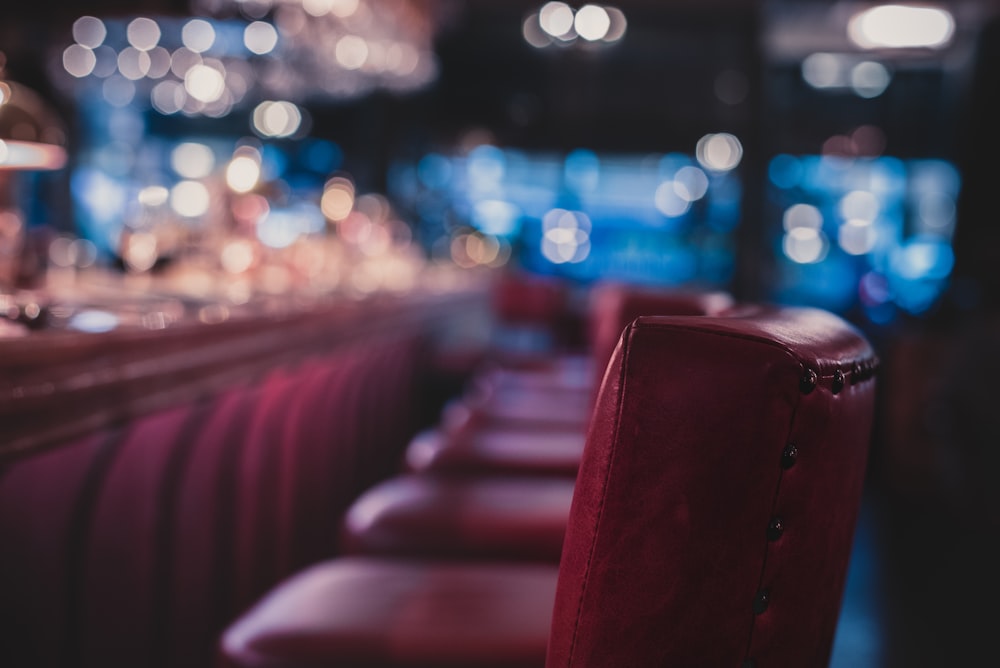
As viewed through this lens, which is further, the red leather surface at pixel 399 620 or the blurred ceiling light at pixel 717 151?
the blurred ceiling light at pixel 717 151

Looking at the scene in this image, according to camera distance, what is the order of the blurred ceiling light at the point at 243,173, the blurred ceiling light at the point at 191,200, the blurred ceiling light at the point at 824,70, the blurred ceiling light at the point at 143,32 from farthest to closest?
the blurred ceiling light at the point at 824,70, the blurred ceiling light at the point at 143,32, the blurred ceiling light at the point at 191,200, the blurred ceiling light at the point at 243,173

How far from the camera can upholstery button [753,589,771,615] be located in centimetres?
81

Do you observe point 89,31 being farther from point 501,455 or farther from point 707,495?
point 707,495

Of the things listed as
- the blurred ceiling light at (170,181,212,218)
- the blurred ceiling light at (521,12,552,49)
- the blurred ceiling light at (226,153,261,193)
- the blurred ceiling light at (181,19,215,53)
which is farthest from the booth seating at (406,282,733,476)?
the blurred ceiling light at (521,12,552,49)

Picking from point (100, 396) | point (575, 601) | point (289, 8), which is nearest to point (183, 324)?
point (100, 396)

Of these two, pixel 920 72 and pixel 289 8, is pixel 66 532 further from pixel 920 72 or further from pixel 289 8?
pixel 920 72

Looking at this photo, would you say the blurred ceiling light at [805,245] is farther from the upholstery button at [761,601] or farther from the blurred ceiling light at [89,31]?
the upholstery button at [761,601]

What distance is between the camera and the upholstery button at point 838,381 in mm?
818

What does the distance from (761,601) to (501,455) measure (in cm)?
159

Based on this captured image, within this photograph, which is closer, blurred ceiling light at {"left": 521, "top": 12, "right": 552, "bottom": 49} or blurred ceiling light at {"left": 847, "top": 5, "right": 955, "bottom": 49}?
blurred ceiling light at {"left": 847, "top": 5, "right": 955, "bottom": 49}

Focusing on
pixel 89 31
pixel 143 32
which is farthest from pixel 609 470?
pixel 89 31

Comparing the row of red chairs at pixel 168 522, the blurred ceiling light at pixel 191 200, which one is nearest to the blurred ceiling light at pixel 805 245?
the blurred ceiling light at pixel 191 200

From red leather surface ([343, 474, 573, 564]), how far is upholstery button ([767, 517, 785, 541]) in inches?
34.1

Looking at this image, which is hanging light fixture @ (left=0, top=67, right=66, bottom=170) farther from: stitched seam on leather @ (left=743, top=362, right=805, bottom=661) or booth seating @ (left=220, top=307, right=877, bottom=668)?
stitched seam on leather @ (left=743, top=362, right=805, bottom=661)
